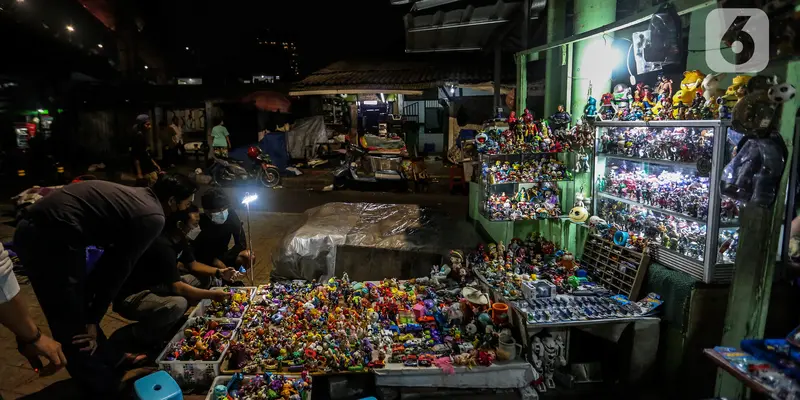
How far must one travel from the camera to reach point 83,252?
3.34 m

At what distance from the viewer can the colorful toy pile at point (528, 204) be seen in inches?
195

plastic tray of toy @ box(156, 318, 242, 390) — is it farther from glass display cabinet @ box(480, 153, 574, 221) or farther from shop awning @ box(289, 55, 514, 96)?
shop awning @ box(289, 55, 514, 96)

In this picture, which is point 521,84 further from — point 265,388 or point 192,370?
point 192,370

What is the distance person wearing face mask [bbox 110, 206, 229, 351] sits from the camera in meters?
Answer: 3.90

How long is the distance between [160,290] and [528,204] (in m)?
4.00

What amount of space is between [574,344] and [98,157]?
20.9 m

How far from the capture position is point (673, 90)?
4098 mm

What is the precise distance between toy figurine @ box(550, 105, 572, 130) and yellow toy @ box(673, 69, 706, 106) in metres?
1.41

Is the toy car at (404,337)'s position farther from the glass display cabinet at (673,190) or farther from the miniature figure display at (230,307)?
the glass display cabinet at (673,190)

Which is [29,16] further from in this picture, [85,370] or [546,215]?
[546,215]

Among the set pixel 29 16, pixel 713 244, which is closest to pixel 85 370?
pixel 713 244

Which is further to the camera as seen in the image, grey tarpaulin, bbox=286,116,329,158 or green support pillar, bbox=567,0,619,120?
grey tarpaulin, bbox=286,116,329,158

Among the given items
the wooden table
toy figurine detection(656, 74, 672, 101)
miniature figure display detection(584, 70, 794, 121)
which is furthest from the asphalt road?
the wooden table

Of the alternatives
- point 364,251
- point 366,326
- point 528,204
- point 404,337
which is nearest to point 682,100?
point 528,204
